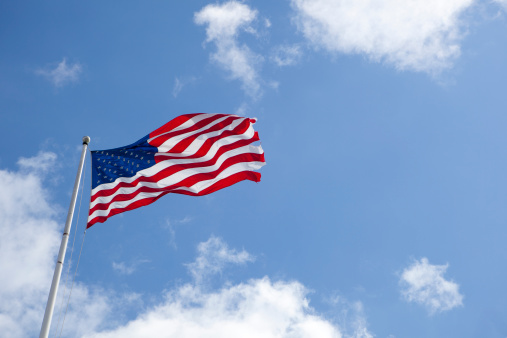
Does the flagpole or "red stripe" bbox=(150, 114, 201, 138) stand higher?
"red stripe" bbox=(150, 114, 201, 138)

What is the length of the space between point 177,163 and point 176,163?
0.13 ft

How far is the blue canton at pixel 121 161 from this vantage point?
20031 mm

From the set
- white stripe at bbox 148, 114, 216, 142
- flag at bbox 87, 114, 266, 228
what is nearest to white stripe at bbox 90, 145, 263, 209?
flag at bbox 87, 114, 266, 228

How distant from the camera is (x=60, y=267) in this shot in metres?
16.6

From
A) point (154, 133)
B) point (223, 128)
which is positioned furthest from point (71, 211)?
point (223, 128)

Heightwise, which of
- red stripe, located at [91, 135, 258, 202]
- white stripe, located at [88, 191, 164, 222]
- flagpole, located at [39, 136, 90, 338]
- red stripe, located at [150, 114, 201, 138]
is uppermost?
red stripe, located at [150, 114, 201, 138]

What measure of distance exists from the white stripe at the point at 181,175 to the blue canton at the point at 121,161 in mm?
520

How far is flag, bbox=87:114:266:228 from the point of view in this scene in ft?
65.3

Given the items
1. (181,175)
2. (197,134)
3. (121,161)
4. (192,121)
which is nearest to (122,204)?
(121,161)

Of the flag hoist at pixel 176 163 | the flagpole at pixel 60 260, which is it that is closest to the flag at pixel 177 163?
the flag hoist at pixel 176 163

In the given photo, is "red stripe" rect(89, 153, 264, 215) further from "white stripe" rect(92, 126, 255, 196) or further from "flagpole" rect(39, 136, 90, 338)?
"flagpole" rect(39, 136, 90, 338)

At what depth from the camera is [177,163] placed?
2167cm

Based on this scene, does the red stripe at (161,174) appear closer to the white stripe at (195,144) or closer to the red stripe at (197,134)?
the white stripe at (195,144)

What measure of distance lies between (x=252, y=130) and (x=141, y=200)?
512 cm
